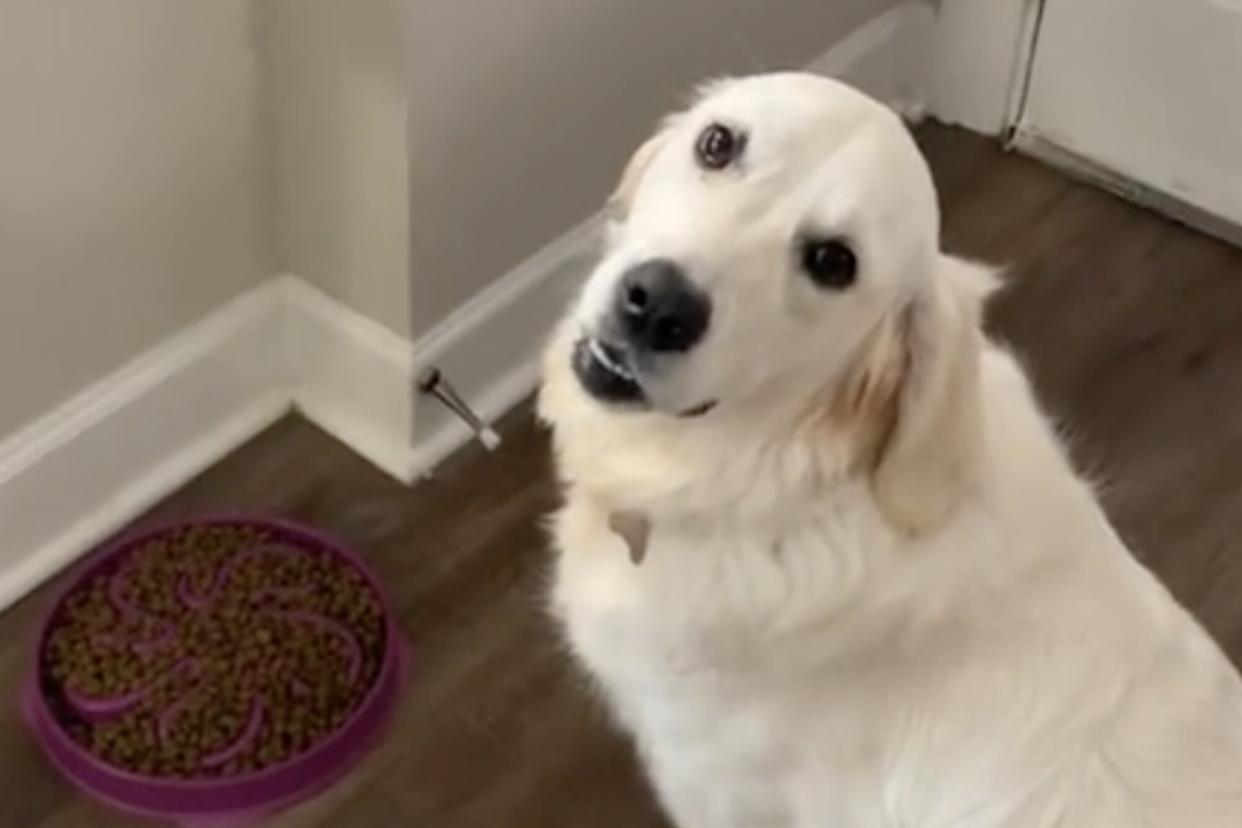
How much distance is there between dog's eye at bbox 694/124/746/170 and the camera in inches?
59.6

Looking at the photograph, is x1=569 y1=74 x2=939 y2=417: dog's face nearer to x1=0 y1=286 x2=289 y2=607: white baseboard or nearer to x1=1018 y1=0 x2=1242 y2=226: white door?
x1=0 y1=286 x2=289 y2=607: white baseboard

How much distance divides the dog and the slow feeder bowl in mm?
505

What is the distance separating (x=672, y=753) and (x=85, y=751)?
66 cm

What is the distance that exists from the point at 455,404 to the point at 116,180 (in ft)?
1.53

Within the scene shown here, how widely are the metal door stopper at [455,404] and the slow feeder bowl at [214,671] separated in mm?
209

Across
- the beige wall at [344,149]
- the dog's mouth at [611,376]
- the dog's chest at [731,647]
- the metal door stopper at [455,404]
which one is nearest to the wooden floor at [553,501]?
the metal door stopper at [455,404]

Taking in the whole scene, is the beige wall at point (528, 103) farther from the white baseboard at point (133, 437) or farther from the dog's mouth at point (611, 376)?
the dog's mouth at point (611, 376)

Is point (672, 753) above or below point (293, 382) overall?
above

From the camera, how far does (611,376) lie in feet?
5.09

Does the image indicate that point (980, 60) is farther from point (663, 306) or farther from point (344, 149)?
point (663, 306)

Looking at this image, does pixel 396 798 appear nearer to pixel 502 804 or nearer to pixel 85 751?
pixel 502 804

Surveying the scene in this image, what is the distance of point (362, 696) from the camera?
2.17m

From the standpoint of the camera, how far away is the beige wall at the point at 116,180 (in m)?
2.01

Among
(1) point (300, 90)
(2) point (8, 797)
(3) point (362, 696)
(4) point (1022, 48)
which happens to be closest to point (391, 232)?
(1) point (300, 90)
